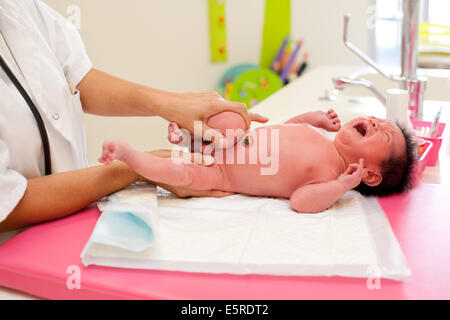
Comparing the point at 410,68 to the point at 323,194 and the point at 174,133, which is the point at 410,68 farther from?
the point at 174,133

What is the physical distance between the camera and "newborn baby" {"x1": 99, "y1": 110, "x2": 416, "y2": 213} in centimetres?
104

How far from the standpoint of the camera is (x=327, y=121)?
1.27m

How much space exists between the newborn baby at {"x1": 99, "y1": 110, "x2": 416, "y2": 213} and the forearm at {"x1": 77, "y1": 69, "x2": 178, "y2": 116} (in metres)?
0.12

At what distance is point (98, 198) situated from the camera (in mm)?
1032

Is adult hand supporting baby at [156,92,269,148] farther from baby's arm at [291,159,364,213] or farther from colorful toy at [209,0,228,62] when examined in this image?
colorful toy at [209,0,228,62]

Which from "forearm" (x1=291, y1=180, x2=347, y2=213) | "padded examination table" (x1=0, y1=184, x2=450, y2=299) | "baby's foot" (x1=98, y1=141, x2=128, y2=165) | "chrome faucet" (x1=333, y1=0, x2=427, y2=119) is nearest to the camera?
"padded examination table" (x1=0, y1=184, x2=450, y2=299)

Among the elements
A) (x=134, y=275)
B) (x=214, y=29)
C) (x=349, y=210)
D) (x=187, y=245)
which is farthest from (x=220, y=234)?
(x=214, y=29)

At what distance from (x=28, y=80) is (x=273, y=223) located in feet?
1.97

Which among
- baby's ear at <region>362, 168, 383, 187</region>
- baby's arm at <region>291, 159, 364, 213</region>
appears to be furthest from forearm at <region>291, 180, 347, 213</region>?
baby's ear at <region>362, 168, 383, 187</region>

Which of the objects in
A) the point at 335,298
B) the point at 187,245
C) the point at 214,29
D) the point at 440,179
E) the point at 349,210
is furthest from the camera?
the point at 214,29

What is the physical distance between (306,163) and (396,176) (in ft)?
0.66

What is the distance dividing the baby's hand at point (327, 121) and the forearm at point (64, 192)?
0.50 meters

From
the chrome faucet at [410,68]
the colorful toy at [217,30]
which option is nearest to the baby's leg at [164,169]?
the chrome faucet at [410,68]
